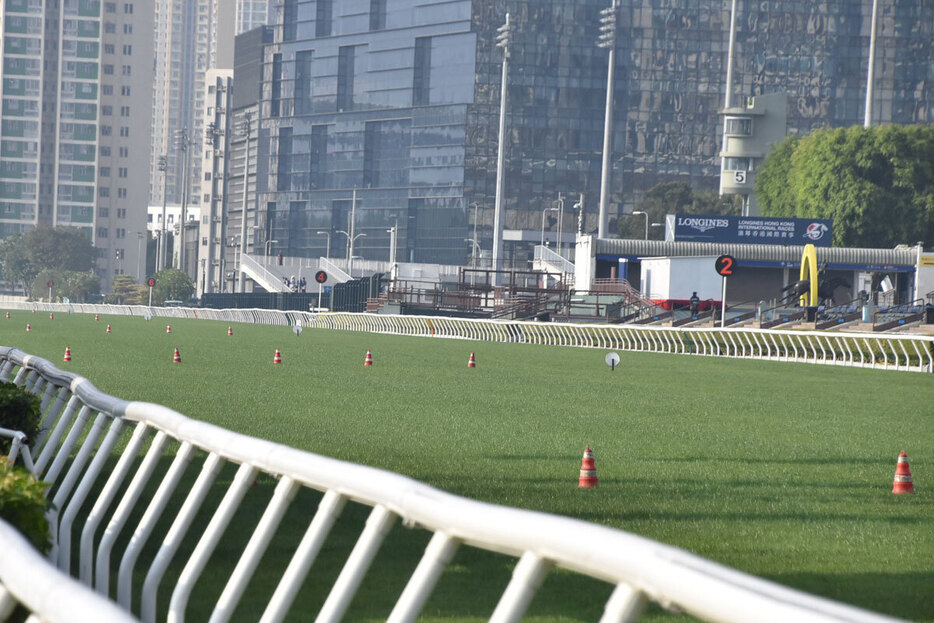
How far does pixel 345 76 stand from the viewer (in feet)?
552

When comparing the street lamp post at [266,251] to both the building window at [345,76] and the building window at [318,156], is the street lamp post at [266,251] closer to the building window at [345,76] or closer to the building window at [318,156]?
the building window at [318,156]

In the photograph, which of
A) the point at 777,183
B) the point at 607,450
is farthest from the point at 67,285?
the point at 607,450

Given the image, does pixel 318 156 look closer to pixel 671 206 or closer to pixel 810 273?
pixel 671 206

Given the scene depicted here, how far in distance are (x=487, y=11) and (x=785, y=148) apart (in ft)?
203

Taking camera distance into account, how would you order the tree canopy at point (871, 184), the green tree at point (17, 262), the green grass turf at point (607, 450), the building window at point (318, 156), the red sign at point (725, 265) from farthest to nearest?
Answer: the building window at point (318, 156) < the green tree at point (17, 262) < the tree canopy at point (871, 184) < the red sign at point (725, 265) < the green grass turf at point (607, 450)

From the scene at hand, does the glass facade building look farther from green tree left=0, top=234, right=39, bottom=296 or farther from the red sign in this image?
the red sign

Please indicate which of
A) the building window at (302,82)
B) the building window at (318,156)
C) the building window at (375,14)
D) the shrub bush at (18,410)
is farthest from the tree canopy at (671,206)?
the shrub bush at (18,410)

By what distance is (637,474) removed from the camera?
13.4 meters

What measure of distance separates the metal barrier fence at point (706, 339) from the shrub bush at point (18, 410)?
31254mm

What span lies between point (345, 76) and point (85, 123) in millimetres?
48077

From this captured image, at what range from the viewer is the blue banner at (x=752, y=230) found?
78312 mm

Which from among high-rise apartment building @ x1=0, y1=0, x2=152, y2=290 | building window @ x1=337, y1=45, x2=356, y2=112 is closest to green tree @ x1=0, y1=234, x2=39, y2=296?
high-rise apartment building @ x1=0, y1=0, x2=152, y2=290

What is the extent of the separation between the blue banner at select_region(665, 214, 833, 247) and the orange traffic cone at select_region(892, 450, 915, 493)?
6665 centimetres

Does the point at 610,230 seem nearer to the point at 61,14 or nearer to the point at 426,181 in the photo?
the point at 426,181
